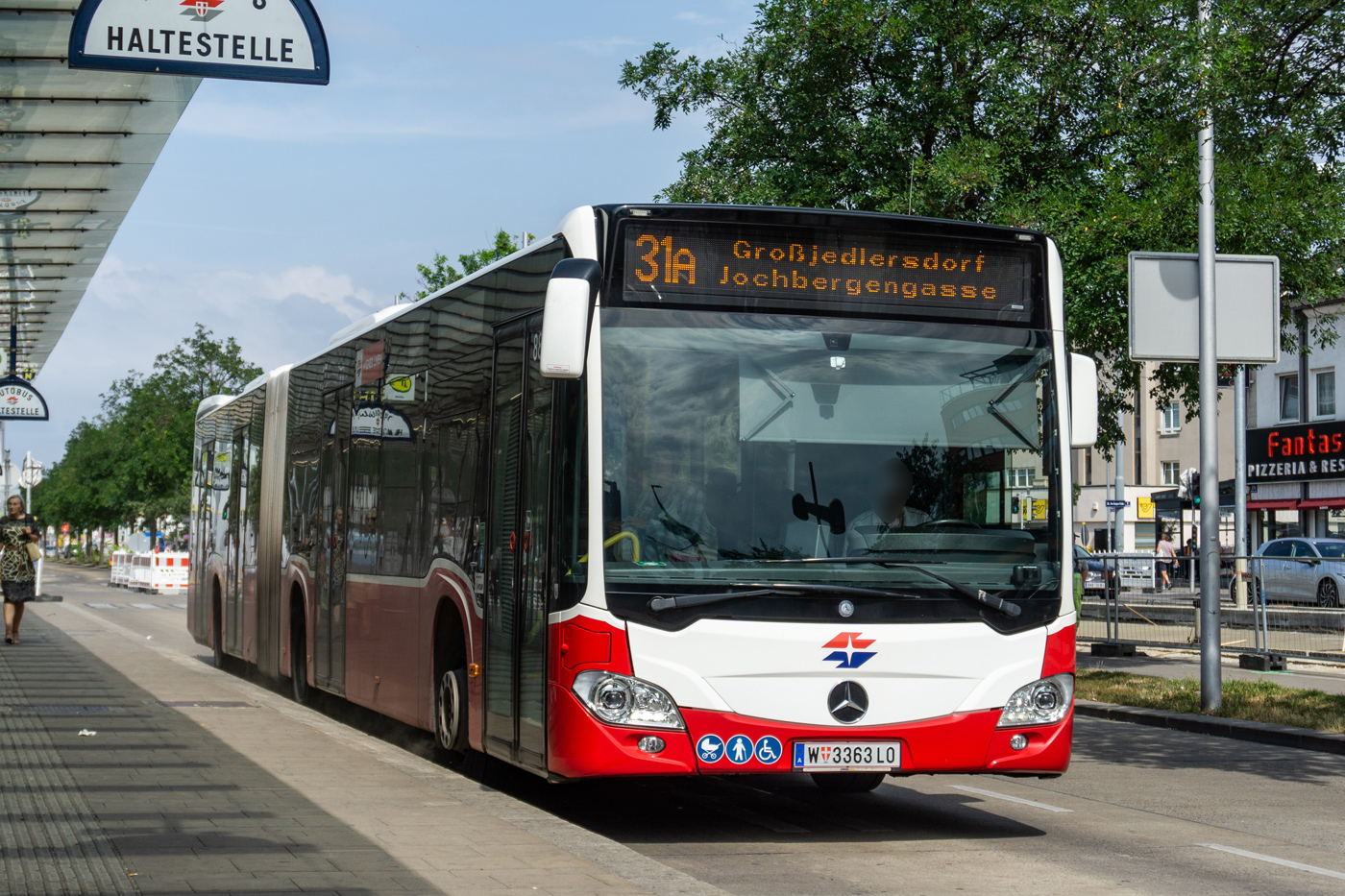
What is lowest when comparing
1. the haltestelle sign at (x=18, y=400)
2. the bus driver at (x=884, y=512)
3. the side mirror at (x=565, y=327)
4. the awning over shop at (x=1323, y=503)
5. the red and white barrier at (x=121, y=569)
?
the red and white barrier at (x=121, y=569)

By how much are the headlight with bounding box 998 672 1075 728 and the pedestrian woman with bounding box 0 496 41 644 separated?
16222 millimetres

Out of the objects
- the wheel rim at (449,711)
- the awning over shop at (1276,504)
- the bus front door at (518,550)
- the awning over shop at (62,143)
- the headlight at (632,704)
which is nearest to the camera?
the headlight at (632,704)

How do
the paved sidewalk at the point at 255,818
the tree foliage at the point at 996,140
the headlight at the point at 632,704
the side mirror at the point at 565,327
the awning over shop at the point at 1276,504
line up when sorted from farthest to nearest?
the awning over shop at the point at 1276,504 < the tree foliage at the point at 996,140 < the headlight at the point at 632,704 < the side mirror at the point at 565,327 < the paved sidewalk at the point at 255,818

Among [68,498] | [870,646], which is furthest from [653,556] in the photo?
[68,498]

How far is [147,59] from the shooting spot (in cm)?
743

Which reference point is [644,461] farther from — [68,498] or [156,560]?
[68,498]

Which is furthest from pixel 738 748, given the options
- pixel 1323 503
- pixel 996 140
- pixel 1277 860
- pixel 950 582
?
pixel 1323 503

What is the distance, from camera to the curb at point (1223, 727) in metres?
13.2

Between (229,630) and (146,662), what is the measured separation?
3.73 ft

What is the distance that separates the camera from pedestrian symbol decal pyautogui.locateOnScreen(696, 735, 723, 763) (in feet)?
25.3

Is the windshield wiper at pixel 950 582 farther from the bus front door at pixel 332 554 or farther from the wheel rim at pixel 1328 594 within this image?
the wheel rim at pixel 1328 594

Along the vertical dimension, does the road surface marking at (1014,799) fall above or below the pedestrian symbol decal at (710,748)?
below

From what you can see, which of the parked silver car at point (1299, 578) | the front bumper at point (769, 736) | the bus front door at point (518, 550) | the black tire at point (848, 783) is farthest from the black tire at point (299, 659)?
the parked silver car at point (1299, 578)

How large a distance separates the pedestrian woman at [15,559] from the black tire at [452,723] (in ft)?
40.9
